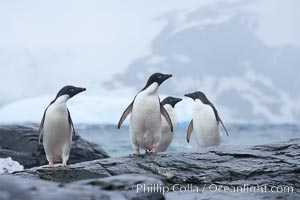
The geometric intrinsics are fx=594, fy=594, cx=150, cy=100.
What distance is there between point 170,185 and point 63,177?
2.76ft

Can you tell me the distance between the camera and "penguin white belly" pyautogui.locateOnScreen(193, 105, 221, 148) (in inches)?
283

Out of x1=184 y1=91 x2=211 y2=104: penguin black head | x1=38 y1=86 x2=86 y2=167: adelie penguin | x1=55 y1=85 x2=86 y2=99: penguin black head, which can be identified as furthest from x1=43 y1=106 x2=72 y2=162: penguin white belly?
x1=184 y1=91 x2=211 y2=104: penguin black head

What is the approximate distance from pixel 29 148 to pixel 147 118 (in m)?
2.83

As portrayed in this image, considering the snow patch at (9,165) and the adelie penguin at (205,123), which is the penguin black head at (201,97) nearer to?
the adelie penguin at (205,123)

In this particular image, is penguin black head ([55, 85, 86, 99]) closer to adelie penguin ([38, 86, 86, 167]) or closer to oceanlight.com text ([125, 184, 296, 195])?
adelie penguin ([38, 86, 86, 167])

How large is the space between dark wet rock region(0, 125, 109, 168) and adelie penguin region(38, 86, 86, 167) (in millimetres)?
1868

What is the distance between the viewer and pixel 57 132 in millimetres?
5293

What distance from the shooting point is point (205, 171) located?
4695 millimetres

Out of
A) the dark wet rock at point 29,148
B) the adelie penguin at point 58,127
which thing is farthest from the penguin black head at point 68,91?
the dark wet rock at point 29,148

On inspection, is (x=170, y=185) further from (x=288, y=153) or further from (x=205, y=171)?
(x=288, y=153)

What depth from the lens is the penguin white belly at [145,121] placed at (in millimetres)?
5168

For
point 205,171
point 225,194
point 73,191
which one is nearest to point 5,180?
point 73,191

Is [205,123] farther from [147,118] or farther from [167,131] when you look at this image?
[147,118]

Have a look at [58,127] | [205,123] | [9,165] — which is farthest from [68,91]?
[205,123]
